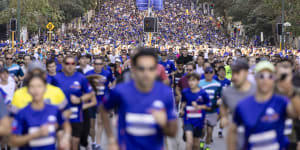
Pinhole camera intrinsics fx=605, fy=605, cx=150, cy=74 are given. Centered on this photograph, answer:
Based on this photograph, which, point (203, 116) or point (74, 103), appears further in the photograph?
point (203, 116)

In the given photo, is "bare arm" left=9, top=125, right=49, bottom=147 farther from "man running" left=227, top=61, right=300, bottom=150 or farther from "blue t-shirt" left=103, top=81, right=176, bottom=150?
"man running" left=227, top=61, right=300, bottom=150

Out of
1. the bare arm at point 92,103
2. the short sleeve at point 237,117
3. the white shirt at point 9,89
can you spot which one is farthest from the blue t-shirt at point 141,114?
the white shirt at point 9,89

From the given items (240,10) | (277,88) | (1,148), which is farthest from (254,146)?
(240,10)

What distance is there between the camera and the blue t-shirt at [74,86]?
8.67 m

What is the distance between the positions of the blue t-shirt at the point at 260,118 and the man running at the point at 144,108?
72 centimetres

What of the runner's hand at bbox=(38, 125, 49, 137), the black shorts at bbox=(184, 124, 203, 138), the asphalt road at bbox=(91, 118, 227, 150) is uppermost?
the runner's hand at bbox=(38, 125, 49, 137)

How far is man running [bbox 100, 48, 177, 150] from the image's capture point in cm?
484

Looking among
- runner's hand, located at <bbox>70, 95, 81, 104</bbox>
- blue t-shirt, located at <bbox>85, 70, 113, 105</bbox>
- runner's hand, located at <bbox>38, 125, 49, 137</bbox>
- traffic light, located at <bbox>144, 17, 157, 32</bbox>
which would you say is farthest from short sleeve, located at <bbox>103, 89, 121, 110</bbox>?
traffic light, located at <bbox>144, 17, 157, 32</bbox>

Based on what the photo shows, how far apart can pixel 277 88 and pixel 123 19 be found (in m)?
93.2

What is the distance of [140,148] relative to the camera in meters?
4.93

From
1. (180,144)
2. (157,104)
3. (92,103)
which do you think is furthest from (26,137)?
(180,144)

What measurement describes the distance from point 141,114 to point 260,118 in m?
1.11

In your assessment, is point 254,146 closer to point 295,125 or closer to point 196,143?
point 295,125

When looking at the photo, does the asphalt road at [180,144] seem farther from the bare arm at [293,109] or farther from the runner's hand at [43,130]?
the bare arm at [293,109]
